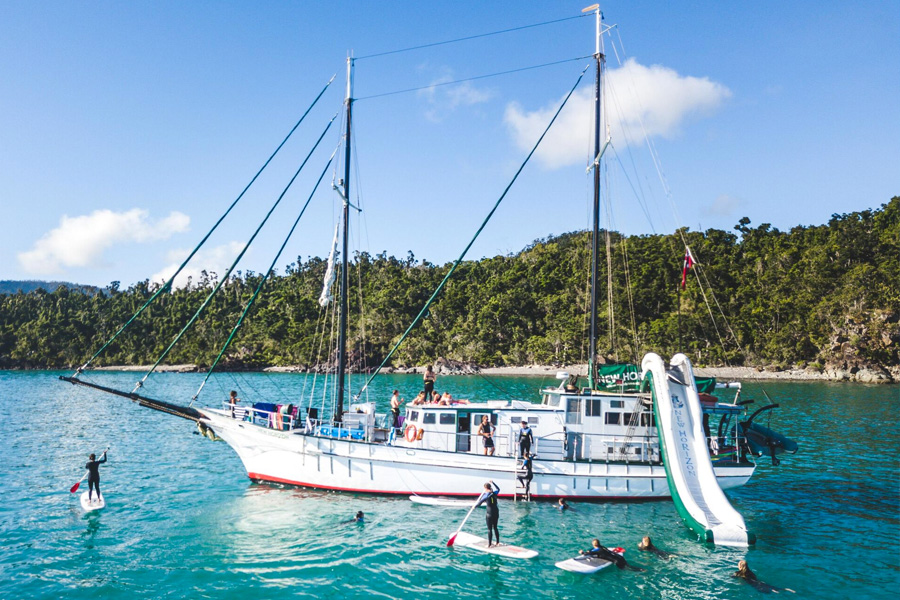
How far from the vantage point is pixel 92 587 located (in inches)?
613

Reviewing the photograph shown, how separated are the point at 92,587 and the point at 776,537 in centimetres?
2099

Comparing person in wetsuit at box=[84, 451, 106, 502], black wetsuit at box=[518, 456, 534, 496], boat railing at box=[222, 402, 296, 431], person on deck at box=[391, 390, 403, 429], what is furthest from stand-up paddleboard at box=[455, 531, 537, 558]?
person in wetsuit at box=[84, 451, 106, 502]

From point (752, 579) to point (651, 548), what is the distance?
2893mm

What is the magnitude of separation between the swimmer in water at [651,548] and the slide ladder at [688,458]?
1.81 m

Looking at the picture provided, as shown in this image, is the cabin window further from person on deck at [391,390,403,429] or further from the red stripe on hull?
person on deck at [391,390,403,429]

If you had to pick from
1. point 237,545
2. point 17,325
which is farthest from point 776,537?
point 17,325

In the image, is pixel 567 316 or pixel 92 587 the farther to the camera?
pixel 567 316

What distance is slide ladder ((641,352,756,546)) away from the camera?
1867cm

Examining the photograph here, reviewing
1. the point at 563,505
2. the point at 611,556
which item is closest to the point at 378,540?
the point at 563,505

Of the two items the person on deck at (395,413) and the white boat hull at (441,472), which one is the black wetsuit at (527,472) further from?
→ the person on deck at (395,413)

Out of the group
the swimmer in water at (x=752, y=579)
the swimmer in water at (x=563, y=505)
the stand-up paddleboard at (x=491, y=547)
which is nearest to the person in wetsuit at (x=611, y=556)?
the stand-up paddleboard at (x=491, y=547)

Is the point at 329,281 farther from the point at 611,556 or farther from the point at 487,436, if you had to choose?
the point at 611,556

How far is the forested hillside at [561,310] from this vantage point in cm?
9062

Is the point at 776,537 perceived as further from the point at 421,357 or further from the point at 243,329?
the point at 243,329
